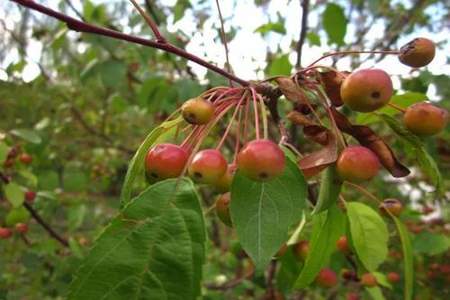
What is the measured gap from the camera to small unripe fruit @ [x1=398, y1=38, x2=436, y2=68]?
123cm

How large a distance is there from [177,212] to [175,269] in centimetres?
11

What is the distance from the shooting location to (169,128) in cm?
131

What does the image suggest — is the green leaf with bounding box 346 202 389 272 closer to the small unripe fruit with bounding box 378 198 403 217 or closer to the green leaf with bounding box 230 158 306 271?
the small unripe fruit with bounding box 378 198 403 217

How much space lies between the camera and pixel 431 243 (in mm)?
2443

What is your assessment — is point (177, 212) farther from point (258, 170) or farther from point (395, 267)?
point (395, 267)

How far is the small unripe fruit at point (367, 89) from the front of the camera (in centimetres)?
106

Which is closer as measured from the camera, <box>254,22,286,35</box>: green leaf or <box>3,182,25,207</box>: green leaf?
<box>3,182,25,207</box>: green leaf

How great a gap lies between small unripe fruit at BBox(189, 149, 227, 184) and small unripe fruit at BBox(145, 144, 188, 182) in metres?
0.03

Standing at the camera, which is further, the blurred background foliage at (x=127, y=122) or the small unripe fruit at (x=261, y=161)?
the blurred background foliage at (x=127, y=122)

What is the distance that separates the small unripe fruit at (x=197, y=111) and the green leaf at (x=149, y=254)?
19 cm

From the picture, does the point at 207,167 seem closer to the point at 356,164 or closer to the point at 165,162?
the point at 165,162

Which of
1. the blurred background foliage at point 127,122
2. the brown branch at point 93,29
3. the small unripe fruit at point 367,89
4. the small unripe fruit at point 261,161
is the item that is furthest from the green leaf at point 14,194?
the small unripe fruit at point 367,89

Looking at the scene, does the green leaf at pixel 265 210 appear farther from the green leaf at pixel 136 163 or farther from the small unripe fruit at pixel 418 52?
the small unripe fruit at pixel 418 52

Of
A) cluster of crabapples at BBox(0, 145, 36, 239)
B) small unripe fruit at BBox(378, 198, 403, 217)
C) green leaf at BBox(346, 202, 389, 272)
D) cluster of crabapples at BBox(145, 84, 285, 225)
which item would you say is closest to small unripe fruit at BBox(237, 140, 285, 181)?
Result: cluster of crabapples at BBox(145, 84, 285, 225)
